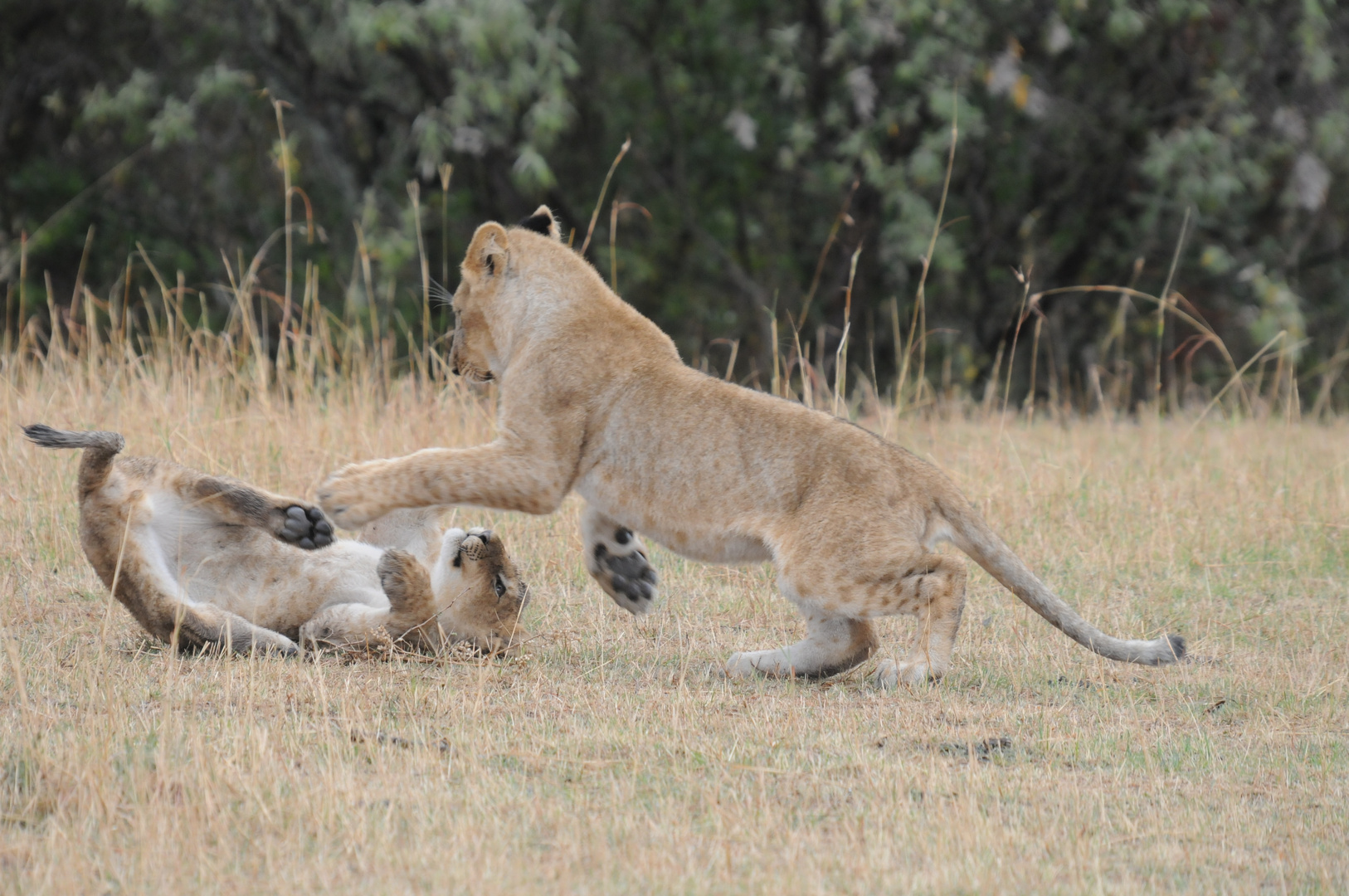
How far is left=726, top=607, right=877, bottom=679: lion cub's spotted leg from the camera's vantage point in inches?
184

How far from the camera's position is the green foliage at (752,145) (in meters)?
12.4

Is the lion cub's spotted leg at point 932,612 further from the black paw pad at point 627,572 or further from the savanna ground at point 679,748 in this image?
the black paw pad at point 627,572

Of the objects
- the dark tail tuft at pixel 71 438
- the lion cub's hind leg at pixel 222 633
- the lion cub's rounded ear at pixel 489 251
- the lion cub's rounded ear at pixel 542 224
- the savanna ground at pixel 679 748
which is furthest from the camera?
the lion cub's rounded ear at pixel 542 224

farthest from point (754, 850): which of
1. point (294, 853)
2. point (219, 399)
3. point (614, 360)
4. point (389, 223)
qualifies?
point (389, 223)

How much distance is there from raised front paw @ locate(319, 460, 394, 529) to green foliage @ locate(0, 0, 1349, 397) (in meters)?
6.32

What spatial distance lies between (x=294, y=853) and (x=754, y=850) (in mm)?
939

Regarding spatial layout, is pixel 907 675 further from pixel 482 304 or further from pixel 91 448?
pixel 91 448

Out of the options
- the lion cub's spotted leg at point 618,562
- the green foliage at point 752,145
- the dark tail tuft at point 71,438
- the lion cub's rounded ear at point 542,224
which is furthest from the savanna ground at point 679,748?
the green foliage at point 752,145

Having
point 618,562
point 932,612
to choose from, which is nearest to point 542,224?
point 618,562

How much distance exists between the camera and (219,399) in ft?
24.2

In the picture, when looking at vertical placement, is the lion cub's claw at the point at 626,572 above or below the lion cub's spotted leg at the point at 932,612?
below

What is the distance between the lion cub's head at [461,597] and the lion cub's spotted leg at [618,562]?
375 millimetres

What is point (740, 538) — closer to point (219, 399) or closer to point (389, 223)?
point (219, 399)

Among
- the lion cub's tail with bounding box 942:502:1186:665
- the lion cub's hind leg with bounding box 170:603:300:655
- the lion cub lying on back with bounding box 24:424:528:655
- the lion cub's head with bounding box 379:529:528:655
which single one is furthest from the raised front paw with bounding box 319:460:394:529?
the lion cub's tail with bounding box 942:502:1186:665
